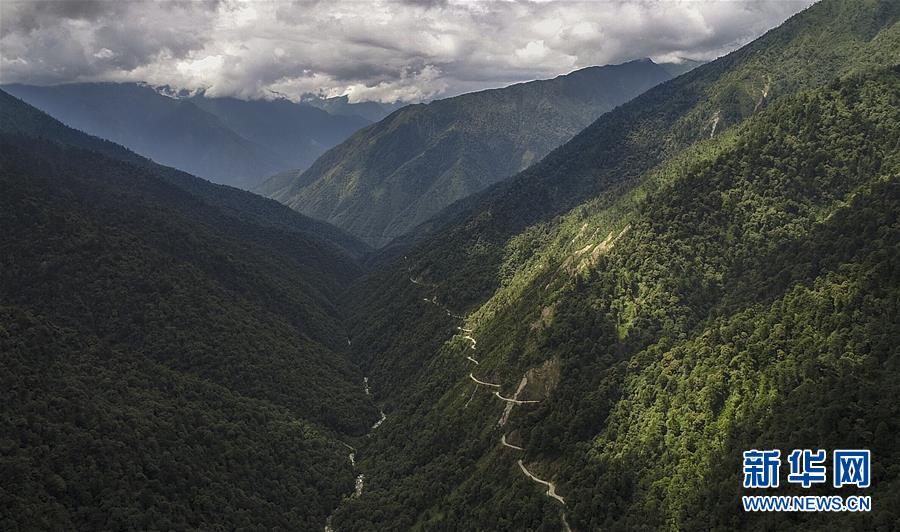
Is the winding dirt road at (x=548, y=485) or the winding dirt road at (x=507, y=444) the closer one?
the winding dirt road at (x=548, y=485)

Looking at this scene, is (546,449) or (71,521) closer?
(71,521)

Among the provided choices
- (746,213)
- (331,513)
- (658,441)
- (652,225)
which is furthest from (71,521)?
(746,213)

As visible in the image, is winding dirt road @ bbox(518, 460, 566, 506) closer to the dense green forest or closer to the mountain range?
the mountain range

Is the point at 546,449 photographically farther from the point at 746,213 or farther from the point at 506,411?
the point at 746,213

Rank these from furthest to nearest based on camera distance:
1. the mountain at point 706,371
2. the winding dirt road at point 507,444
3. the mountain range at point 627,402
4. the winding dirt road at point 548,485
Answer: the winding dirt road at point 507,444, the winding dirt road at point 548,485, the mountain range at point 627,402, the mountain at point 706,371

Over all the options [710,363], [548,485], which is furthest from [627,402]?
[548,485]

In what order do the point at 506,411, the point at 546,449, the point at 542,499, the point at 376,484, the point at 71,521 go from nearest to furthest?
the point at 71,521, the point at 542,499, the point at 546,449, the point at 506,411, the point at 376,484

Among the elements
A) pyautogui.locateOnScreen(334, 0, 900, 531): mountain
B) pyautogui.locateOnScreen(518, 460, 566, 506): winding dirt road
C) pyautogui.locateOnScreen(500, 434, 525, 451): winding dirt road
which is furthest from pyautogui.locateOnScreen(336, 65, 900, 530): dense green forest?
pyautogui.locateOnScreen(518, 460, 566, 506): winding dirt road

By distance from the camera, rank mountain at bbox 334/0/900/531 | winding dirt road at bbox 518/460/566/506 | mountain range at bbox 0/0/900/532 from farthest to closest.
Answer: winding dirt road at bbox 518/460/566/506
mountain range at bbox 0/0/900/532
mountain at bbox 334/0/900/531

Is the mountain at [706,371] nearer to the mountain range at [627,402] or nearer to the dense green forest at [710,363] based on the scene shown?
the dense green forest at [710,363]

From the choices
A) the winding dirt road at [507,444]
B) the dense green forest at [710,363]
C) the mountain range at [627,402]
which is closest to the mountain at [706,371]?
the dense green forest at [710,363]

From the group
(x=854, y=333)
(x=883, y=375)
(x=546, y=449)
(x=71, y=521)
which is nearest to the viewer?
(x=883, y=375)
